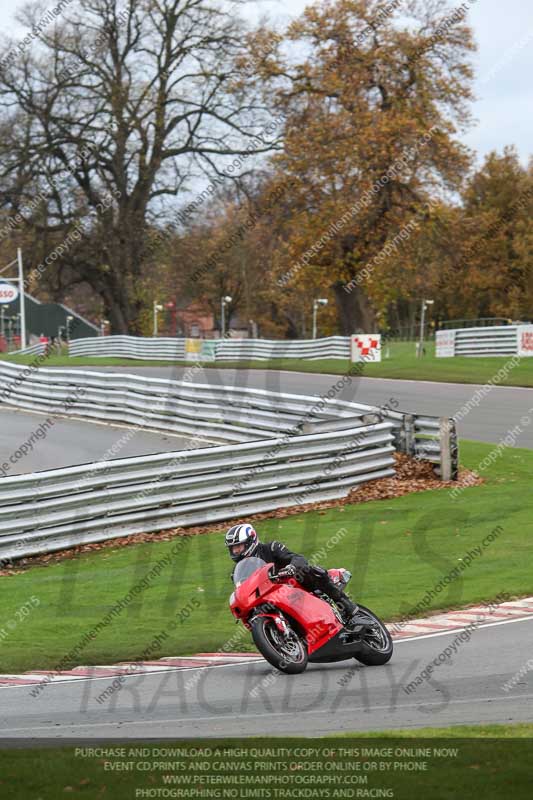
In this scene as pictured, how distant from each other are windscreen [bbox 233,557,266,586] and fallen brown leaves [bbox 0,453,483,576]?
18.8 ft

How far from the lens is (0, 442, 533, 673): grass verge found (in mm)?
10141

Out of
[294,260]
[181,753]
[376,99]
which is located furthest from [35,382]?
[181,753]

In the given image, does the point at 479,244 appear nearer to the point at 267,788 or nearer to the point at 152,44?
the point at 152,44

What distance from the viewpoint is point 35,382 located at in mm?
27844

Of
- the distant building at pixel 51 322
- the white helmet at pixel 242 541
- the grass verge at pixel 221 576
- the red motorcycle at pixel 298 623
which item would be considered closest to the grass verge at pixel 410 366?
the grass verge at pixel 221 576

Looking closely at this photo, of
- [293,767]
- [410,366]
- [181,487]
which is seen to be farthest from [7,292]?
[293,767]

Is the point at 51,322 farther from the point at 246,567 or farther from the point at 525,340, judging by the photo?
the point at 246,567

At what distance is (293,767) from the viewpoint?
5582mm

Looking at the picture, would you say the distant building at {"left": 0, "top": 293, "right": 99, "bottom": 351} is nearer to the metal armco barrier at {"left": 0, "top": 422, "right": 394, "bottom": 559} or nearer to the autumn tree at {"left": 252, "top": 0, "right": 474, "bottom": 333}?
the autumn tree at {"left": 252, "top": 0, "right": 474, "bottom": 333}

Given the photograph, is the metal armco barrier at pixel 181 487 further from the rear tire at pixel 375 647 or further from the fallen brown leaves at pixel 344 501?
the rear tire at pixel 375 647

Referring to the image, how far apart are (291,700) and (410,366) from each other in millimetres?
28036

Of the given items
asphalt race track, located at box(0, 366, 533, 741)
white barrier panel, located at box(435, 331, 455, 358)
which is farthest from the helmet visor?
white barrier panel, located at box(435, 331, 455, 358)

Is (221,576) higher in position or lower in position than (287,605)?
lower

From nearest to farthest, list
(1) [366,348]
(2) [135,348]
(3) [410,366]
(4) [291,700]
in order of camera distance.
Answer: (4) [291,700] → (3) [410,366] → (1) [366,348] → (2) [135,348]
